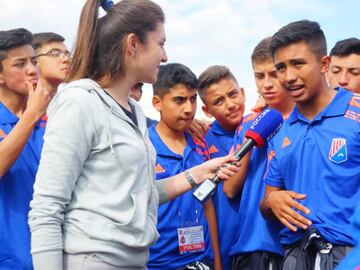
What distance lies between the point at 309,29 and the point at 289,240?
137 cm

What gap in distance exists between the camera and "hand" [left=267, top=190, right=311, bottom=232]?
3.07 metres

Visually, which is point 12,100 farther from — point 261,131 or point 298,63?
point 298,63

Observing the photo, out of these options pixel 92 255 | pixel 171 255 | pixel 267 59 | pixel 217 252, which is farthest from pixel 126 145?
pixel 267 59

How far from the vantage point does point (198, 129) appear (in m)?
4.45

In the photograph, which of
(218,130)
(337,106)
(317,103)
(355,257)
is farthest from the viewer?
(218,130)

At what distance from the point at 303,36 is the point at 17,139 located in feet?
6.16

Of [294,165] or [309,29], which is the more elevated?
[309,29]

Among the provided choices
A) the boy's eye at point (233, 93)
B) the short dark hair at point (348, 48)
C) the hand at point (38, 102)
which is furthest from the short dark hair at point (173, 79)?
the short dark hair at point (348, 48)

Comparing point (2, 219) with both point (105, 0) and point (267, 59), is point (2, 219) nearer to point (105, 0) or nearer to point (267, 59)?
point (105, 0)

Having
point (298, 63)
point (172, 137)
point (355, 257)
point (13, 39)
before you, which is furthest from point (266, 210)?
point (355, 257)

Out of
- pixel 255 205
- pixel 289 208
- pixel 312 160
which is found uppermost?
pixel 312 160

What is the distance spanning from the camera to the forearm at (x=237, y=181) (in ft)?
12.7

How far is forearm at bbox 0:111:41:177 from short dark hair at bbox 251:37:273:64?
199 centimetres

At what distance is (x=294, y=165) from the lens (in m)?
3.30
